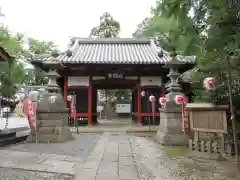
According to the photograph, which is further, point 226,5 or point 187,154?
point 187,154

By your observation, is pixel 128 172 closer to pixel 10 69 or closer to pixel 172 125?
pixel 172 125

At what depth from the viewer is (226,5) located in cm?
262

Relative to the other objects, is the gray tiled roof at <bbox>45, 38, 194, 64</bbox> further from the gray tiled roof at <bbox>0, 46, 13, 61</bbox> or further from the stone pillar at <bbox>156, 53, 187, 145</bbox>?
the stone pillar at <bbox>156, 53, 187, 145</bbox>

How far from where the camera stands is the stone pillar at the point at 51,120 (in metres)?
8.72

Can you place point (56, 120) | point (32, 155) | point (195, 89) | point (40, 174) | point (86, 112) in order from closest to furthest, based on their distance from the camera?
point (40, 174) → point (32, 155) → point (195, 89) → point (56, 120) → point (86, 112)

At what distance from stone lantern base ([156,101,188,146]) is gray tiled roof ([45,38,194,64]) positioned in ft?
19.5

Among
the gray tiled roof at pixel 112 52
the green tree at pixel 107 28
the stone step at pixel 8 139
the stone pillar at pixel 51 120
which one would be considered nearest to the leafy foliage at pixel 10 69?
the stone pillar at pixel 51 120

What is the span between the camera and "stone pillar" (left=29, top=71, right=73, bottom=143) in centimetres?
872

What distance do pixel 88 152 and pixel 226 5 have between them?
547 cm

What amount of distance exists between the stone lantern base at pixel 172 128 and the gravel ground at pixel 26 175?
4.67 m

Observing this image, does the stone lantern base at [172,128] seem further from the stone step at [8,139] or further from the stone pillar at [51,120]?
the stone step at [8,139]

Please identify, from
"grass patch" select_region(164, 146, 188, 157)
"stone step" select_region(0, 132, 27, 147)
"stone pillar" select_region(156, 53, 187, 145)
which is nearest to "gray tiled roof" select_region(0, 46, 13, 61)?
"stone step" select_region(0, 132, 27, 147)

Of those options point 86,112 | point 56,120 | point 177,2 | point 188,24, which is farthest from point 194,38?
point 86,112

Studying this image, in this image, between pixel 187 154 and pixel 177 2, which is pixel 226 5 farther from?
pixel 187 154
